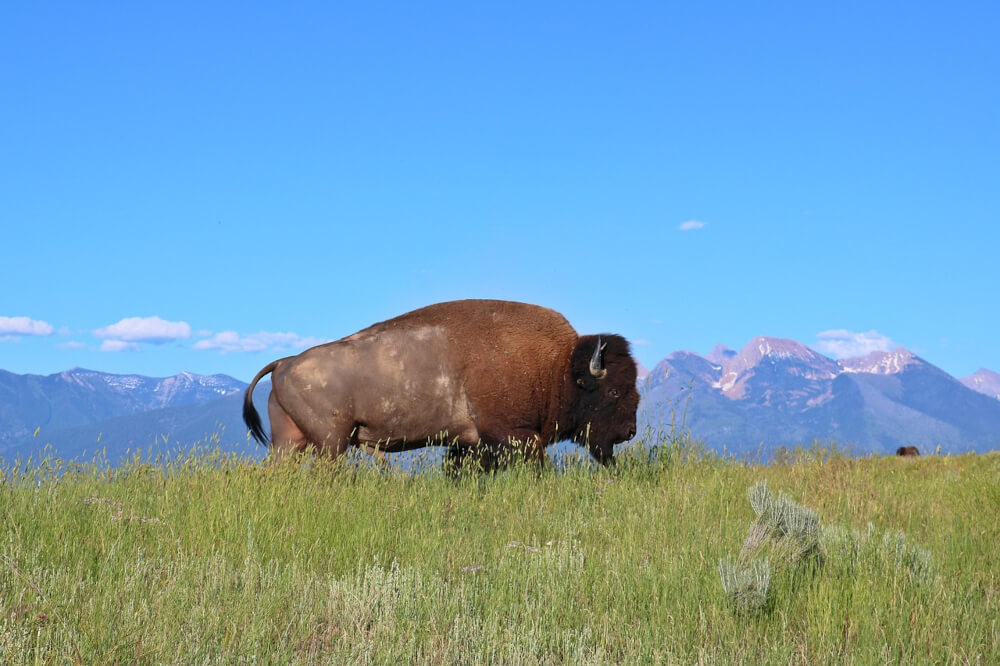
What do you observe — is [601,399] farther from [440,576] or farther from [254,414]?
[440,576]

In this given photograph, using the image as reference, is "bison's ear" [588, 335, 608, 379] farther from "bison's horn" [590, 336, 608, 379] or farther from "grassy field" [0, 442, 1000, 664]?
"grassy field" [0, 442, 1000, 664]

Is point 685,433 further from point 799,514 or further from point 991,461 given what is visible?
point 991,461

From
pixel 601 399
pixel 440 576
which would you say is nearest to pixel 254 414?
pixel 601 399

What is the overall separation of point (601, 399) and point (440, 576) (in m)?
4.97

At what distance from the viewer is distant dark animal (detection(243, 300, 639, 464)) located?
31.2 feet

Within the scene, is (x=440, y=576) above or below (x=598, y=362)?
below

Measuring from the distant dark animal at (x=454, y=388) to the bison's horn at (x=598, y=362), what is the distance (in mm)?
14

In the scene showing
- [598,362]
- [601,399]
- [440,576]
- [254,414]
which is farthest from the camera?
[254,414]

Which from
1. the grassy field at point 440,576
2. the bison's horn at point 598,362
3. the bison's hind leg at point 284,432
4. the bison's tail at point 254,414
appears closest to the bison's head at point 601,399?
the bison's horn at point 598,362

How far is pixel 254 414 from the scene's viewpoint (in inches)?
413

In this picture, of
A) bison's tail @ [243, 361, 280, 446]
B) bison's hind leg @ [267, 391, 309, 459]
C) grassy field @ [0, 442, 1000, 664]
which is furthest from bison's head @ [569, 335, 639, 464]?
bison's tail @ [243, 361, 280, 446]

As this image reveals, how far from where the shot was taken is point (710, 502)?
778cm

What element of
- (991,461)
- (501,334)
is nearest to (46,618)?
(501,334)

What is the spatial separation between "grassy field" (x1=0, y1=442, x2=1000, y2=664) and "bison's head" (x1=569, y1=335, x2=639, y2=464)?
1.78m
